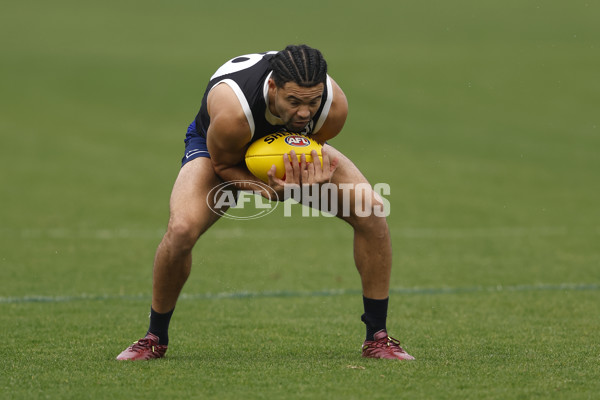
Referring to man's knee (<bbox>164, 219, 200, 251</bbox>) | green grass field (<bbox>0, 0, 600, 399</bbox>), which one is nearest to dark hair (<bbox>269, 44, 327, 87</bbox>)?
man's knee (<bbox>164, 219, 200, 251</bbox>)

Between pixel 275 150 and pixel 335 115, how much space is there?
1.69 ft

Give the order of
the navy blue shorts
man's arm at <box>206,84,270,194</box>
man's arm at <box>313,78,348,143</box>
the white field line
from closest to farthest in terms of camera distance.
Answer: man's arm at <box>206,84,270,194</box>
man's arm at <box>313,78,348,143</box>
the navy blue shorts
the white field line

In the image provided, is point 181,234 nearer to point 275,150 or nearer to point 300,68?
point 275,150

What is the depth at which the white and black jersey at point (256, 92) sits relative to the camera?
5.27 meters

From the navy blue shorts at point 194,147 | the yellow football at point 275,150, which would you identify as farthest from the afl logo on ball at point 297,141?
the navy blue shorts at point 194,147

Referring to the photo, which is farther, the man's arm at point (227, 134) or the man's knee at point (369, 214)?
the man's knee at point (369, 214)

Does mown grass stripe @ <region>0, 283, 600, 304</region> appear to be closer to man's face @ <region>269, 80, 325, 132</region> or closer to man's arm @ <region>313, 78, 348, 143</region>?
man's arm @ <region>313, 78, 348, 143</region>

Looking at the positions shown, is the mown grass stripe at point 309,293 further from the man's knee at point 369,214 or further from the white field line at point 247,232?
the white field line at point 247,232

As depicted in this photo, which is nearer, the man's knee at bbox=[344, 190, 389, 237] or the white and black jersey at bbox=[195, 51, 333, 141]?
the white and black jersey at bbox=[195, 51, 333, 141]

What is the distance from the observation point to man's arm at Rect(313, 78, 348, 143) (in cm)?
552

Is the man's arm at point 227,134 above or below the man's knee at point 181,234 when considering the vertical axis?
above

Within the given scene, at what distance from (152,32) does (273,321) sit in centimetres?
3210

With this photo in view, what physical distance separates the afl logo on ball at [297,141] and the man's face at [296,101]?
4.1 inches

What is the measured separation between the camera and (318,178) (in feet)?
17.1
